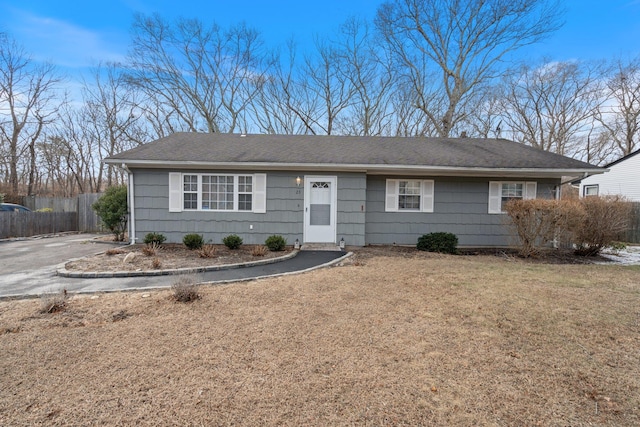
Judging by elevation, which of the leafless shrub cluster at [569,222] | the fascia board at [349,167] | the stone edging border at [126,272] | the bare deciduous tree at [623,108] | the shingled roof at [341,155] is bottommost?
the stone edging border at [126,272]

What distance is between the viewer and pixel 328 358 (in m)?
2.59

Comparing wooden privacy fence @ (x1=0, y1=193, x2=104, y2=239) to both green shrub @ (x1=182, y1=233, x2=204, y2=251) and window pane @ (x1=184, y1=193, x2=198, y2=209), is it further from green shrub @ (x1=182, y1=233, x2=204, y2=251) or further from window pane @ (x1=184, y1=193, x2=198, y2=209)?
green shrub @ (x1=182, y1=233, x2=204, y2=251)

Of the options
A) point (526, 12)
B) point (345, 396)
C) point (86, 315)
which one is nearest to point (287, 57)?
point (526, 12)

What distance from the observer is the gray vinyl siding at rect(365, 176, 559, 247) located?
9.11 m

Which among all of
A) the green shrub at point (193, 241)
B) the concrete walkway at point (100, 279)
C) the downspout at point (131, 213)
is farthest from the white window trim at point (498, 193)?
the downspout at point (131, 213)

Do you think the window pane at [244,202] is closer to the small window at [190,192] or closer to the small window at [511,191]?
the small window at [190,192]

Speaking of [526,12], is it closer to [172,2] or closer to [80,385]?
[172,2]

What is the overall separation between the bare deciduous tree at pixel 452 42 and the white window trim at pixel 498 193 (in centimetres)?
973

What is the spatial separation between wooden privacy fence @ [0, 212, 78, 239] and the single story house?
18.4ft

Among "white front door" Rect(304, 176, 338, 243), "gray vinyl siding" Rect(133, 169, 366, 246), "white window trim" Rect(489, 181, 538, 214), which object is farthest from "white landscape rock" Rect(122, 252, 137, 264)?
"white window trim" Rect(489, 181, 538, 214)

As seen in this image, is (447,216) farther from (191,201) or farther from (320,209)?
(191,201)

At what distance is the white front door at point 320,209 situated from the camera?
8727mm

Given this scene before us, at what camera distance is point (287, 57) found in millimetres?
19625

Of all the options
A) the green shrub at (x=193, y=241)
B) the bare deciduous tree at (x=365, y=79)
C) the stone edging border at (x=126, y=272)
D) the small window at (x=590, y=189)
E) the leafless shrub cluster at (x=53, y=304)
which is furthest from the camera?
the bare deciduous tree at (x=365, y=79)
